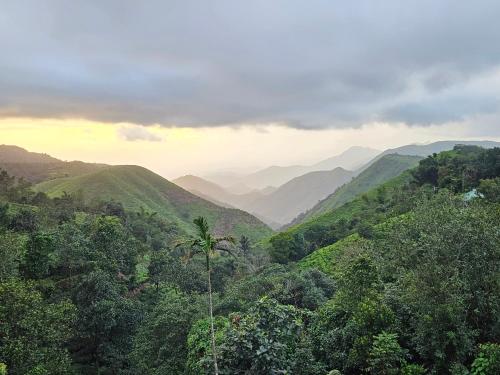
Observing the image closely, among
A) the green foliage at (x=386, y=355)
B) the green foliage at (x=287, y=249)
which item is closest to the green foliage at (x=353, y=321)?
the green foliage at (x=386, y=355)

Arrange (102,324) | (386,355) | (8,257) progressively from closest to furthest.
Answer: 1. (386,355)
2. (8,257)
3. (102,324)

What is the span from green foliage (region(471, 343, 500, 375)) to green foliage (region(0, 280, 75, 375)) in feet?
76.9

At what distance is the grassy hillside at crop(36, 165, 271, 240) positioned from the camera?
13500 cm

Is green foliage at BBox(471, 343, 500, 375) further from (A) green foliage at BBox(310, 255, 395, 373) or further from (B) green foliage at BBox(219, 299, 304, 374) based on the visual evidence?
(B) green foliage at BBox(219, 299, 304, 374)

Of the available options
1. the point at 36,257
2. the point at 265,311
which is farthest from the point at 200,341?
the point at 36,257

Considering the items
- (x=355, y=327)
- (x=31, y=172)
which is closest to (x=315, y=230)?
(x=355, y=327)

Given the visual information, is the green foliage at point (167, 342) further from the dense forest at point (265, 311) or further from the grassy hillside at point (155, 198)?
the grassy hillside at point (155, 198)

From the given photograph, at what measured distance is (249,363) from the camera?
1986cm

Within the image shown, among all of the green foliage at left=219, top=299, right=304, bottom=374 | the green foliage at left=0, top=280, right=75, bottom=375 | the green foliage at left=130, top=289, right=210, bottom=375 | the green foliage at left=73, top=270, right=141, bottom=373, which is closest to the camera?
the green foliage at left=219, top=299, right=304, bottom=374

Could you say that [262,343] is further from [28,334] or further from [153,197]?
[153,197]

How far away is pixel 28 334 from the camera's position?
83.9ft

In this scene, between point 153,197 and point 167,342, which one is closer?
point 167,342

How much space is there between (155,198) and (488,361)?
5699 inches

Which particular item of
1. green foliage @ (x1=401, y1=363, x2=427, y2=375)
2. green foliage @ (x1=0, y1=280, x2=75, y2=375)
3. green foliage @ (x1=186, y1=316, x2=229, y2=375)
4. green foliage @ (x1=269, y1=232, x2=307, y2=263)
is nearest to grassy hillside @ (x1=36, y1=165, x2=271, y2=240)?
green foliage @ (x1=269, y1=232, x2=307, y2=263)
